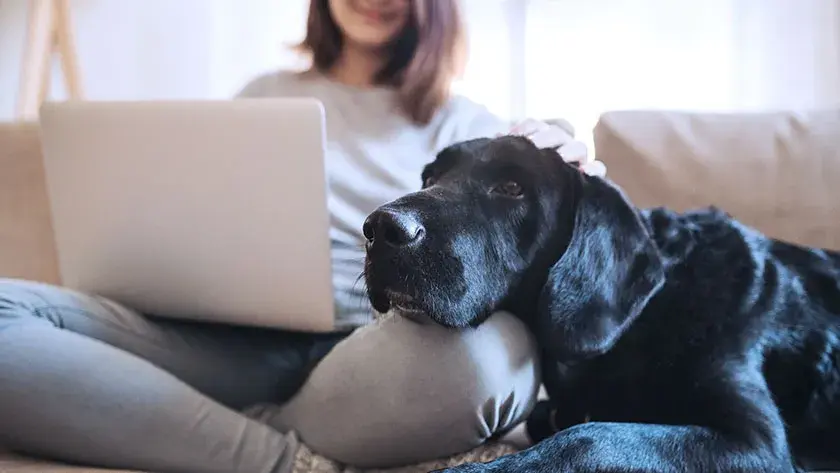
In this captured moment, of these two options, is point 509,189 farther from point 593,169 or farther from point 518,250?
point 593,169

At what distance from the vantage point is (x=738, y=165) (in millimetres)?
1440

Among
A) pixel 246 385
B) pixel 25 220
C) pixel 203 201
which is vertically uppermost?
pixel 203 201

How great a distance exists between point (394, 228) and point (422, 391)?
224 millimetres

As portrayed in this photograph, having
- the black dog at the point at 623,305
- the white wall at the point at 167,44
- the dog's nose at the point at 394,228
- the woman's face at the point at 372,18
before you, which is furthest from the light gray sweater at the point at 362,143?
the white wall at the point at 167,44

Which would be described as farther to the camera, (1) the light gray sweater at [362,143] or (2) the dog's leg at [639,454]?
(1) the light gray sweater at [362,143]

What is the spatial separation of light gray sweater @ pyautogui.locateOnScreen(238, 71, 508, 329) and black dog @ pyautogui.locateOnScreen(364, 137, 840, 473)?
1.15 feet

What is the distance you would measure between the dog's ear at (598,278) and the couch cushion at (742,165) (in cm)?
54

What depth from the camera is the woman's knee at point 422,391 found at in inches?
34.6

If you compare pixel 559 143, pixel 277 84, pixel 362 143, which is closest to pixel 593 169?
pixel 559 143

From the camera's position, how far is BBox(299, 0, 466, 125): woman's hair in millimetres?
1507

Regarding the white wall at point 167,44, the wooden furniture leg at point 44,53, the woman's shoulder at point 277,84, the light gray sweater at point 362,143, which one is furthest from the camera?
the white wall at point 167,44

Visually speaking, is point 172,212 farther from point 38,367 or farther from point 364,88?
point 364,88

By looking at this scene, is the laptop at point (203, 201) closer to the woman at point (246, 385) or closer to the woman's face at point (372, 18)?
the woman at point (246, 385)

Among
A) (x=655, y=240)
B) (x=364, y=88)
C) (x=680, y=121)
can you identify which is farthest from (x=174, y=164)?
(x=680, y=121)
